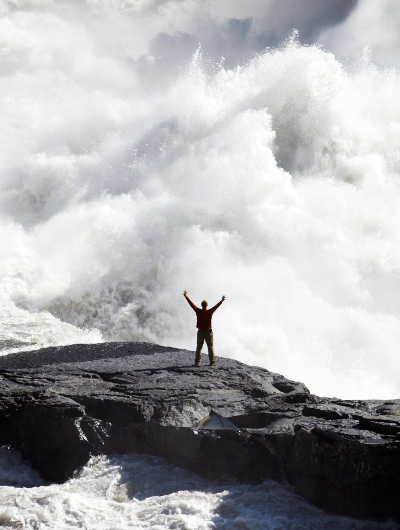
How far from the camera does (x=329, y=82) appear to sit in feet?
64.6

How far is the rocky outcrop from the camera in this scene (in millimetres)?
4312

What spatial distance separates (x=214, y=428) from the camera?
17.1 ft

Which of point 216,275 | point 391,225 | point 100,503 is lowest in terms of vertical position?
point 100,503

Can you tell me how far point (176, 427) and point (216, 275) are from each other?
823cm

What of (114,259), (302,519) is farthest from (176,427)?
(114,259)

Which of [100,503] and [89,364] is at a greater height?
[89,364]

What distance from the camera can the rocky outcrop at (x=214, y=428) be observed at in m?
4.31

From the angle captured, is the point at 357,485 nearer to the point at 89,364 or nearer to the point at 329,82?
the point at 89,364

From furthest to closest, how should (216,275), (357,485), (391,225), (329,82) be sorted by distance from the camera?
(329,82) < (391,225) < (216,275) < (357,485)

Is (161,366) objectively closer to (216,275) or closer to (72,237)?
(216,275)

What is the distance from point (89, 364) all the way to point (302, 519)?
354cm

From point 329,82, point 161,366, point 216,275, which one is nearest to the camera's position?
point 161,366

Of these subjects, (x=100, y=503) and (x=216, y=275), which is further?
(x=216, y=275)

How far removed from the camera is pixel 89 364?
6.71 m
